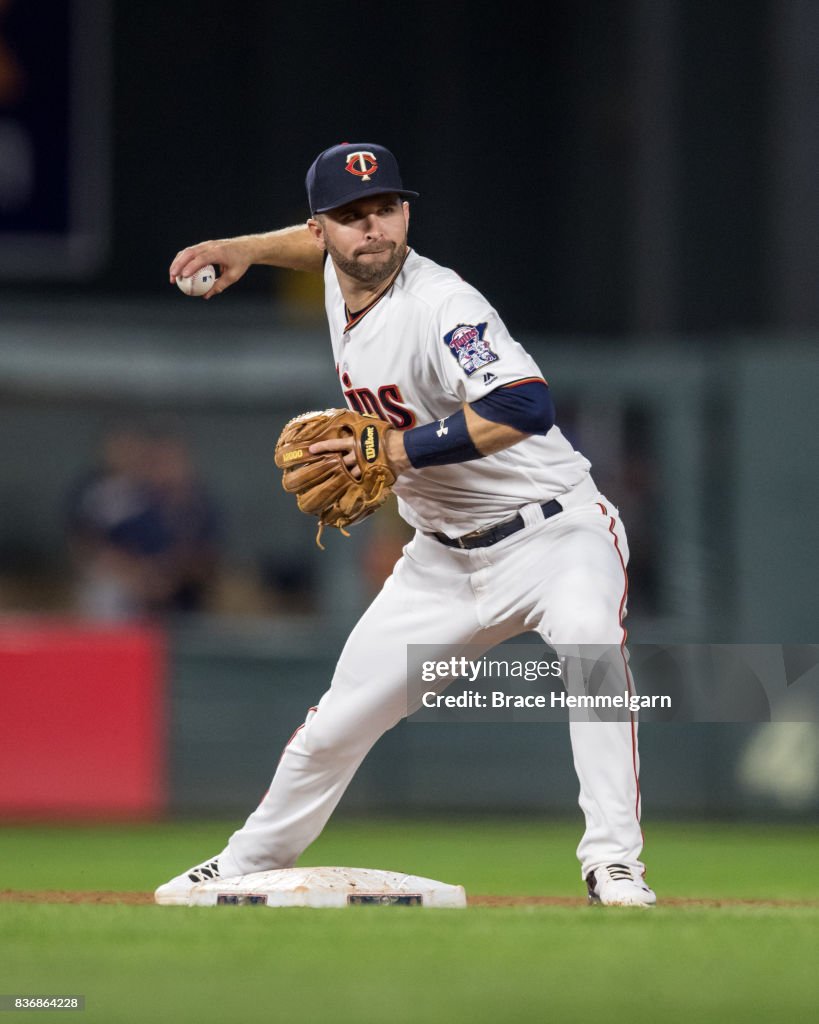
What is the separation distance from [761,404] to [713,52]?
348 cm

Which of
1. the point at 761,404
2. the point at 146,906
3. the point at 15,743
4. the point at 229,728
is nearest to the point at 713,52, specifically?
the point at 761,404

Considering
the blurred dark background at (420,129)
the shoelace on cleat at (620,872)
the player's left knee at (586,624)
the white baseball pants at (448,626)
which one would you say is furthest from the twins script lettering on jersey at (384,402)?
the blurred dark background at (420,129)

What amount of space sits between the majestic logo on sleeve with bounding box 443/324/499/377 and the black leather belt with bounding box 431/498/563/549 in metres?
0.53

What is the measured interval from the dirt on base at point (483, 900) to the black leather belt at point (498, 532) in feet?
3.22

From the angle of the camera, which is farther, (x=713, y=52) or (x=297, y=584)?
(x=713, y=52)

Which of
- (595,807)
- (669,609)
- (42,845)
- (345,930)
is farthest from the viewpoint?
(669,609)

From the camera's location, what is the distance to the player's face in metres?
5.20

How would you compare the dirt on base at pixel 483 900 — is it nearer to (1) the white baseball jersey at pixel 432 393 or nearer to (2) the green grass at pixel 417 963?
(2) the green grass at pixel 417 963

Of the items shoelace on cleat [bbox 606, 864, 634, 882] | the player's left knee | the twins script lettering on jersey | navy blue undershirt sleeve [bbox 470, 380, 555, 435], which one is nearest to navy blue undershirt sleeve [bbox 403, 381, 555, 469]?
navy blue undershirt sleeve [bbox 470, 380, 555, 435]

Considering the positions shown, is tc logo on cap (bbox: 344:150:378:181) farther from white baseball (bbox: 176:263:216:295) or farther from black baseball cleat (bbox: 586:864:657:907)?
black baseball cleat (bbox: 586:864:657:907)

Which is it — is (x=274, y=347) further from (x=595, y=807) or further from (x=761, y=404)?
(x=595, y=807)

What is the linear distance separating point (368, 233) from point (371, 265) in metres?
0.09

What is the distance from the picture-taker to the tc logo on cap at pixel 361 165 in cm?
512

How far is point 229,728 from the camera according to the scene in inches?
370
